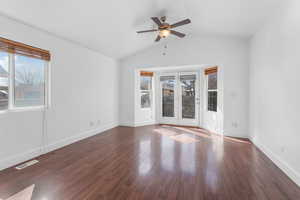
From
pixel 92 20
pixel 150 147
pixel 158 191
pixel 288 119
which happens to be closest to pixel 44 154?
pixel 150 147

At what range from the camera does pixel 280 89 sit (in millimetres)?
2535

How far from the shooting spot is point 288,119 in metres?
2.30

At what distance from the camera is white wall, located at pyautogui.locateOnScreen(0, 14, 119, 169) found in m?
2.55

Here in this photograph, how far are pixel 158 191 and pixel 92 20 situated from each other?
130 inches

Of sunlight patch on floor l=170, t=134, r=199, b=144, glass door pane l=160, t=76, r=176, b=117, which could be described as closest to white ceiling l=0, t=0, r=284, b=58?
glass door pane l=160, t=76, r=176, b=117

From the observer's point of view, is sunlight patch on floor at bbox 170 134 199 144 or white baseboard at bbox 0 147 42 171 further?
sunlight patch on floor at bbox 170 134 199 144

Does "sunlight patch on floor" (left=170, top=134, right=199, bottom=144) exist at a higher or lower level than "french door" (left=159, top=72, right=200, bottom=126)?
lower

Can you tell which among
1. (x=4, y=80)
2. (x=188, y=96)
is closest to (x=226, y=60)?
(x=188, y=96)

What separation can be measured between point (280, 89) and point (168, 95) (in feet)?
12.6

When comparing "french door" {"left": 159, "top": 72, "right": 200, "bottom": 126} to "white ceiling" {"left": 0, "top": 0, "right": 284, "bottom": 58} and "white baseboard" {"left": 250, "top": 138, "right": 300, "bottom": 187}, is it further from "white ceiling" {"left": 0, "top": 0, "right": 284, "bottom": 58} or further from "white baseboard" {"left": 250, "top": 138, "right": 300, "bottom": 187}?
"white baseboard" {"left": 250, "top": 138, "right": 300, "bottom": 187}

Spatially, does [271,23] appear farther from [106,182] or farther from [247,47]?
[106,182]

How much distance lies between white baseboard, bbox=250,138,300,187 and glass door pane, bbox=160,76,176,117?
3199mm

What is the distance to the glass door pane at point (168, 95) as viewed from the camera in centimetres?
599

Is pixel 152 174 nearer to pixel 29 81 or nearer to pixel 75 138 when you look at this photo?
pixel 75 138
